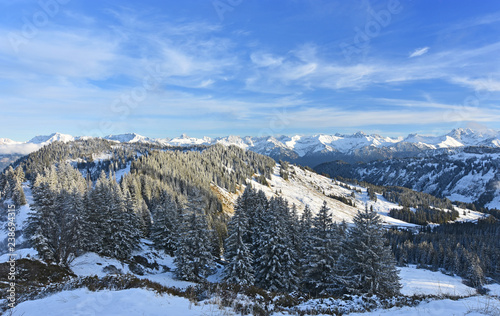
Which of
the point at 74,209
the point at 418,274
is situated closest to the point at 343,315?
the point at 74,209

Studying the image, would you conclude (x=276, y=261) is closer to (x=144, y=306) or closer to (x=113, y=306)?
(x=144, y=306)

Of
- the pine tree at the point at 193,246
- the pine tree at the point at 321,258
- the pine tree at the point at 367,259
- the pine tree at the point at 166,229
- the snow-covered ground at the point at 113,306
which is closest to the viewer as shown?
the snow-covered ground at the point at 113,306

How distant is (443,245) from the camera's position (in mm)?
100250

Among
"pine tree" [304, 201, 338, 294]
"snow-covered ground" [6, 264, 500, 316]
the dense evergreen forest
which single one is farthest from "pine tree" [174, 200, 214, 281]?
"snow-covered ground" [6, 264, 500, 316]

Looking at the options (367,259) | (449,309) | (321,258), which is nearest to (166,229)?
(321,258)

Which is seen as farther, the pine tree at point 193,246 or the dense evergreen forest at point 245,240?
the pine tree at point 193,246

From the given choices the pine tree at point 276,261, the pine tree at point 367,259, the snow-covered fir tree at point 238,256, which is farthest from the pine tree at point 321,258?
the snow-covered fir tree at point 238,256

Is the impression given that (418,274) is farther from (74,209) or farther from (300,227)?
(74,209)

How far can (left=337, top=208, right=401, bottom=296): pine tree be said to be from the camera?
21312mm

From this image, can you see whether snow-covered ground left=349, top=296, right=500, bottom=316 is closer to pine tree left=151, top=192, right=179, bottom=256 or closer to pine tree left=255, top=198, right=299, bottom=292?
pine tree left=255, top=198, right=299, bottom=292

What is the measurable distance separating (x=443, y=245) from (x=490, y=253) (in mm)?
14035

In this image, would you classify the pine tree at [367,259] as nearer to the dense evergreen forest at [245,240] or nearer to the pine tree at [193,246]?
the dense evergreen forest at [245,240]

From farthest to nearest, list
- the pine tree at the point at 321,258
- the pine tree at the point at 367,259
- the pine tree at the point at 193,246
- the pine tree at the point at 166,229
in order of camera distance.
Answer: the pine tree at the point at 166,229, the pine tree at the point at 193,246, the pine tree at the point at 321,258, the pine tree at the point at 367,259

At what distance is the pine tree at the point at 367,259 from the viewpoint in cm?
2131
